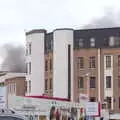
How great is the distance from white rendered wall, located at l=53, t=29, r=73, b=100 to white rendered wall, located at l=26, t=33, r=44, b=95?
12.5 feet

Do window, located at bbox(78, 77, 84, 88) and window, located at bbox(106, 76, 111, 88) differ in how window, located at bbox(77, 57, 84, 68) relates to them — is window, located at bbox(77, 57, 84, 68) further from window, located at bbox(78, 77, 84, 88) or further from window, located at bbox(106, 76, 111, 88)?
window, located at bbox(106, 76, 111, 88)

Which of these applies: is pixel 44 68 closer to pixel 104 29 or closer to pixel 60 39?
pixel 60 39

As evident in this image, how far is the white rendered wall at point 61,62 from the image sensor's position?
81188mm

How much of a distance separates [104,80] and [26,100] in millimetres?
49623

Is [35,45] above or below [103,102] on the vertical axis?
above

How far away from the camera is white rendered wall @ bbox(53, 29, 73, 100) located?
8119cm

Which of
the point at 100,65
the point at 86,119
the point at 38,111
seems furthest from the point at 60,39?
the point at 38,111

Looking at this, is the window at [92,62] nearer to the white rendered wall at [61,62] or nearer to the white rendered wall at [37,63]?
the white rendered wall at [61,62]

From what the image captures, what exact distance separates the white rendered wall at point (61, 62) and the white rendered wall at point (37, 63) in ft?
12.5

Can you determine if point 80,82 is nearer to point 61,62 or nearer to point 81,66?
point 81,66

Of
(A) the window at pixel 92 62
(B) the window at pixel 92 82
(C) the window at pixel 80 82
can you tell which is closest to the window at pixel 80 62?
(A) the window at pixel 92 62

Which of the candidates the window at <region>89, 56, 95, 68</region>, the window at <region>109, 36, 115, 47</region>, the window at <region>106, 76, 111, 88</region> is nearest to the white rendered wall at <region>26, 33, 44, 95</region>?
the window at <region>89, 56, 95, 68</region>

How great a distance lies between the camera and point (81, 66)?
264 feet

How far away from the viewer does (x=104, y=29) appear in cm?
8100
